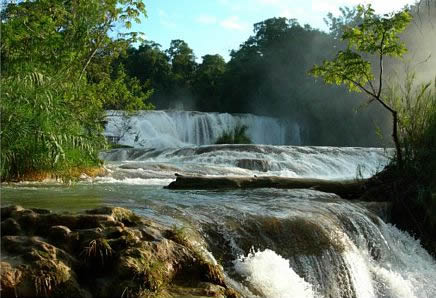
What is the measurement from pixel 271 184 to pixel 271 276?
162 inches

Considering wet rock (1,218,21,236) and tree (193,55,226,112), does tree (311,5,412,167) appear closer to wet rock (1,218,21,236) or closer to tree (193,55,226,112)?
wet rock (1,218,21,236)

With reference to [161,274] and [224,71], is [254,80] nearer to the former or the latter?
[224,71]

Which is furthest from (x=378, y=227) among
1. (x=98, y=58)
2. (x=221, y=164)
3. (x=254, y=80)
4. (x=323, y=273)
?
(x=254, y=80)

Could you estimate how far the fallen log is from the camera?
316 inches

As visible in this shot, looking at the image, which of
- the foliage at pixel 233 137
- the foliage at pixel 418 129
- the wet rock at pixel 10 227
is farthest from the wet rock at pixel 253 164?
the wet rock at pixel 10 227

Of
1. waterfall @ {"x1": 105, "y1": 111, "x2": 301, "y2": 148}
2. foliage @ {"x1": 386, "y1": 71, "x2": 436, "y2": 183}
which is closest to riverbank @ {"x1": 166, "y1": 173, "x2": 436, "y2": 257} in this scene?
foliage @ {"x1": 386, "y1": 71, "x2": 436, "y2": 183}

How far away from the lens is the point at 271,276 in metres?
4.19

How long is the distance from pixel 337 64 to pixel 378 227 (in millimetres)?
2966

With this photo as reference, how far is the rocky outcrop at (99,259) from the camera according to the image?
9.52ft

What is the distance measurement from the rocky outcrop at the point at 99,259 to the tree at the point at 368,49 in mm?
5065

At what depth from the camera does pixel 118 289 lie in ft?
9.87

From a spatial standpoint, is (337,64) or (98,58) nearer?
(337,64)

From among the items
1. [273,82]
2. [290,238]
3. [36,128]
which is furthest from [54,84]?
[273,82]

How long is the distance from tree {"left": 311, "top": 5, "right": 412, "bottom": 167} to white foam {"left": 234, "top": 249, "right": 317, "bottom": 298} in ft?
12.9
